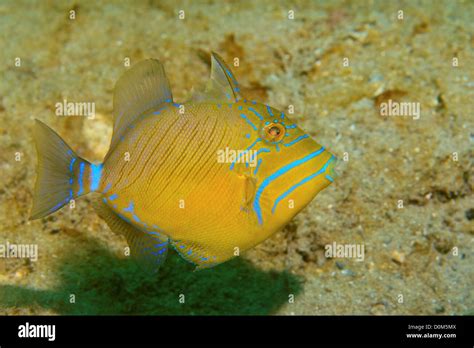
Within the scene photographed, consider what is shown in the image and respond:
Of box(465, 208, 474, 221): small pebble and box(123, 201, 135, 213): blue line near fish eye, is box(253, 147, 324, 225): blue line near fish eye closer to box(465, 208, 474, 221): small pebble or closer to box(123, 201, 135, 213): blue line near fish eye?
box(123, 201, 135, 213): blue line near fish eye

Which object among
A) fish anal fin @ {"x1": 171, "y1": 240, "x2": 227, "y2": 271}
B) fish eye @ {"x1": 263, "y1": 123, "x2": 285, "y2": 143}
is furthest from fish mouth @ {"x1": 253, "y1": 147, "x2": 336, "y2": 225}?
fish anal fin @ {"x1": 171, "y1": 240, "x2": 227, "y2": 271}

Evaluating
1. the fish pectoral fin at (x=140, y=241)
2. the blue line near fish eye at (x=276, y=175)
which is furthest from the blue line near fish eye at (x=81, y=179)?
the blue line near fish eye at (x=276, y=175)

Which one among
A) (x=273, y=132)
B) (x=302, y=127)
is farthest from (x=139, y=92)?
(x=302, y=127)

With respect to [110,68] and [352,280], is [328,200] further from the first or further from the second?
[110,68]

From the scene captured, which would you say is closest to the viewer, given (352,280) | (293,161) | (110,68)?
(293,161)

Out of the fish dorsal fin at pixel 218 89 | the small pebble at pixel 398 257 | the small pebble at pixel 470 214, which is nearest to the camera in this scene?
the fish dorsal fin at pixel 218 89

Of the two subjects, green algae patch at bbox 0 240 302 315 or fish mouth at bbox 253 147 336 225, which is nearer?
fish mouth at bbox 253 147 336 225

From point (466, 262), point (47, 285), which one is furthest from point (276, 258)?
point (47, 285)

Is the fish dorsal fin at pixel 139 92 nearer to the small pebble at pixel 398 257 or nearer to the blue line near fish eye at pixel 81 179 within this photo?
the blue line near fish eye at pixel 81 179
